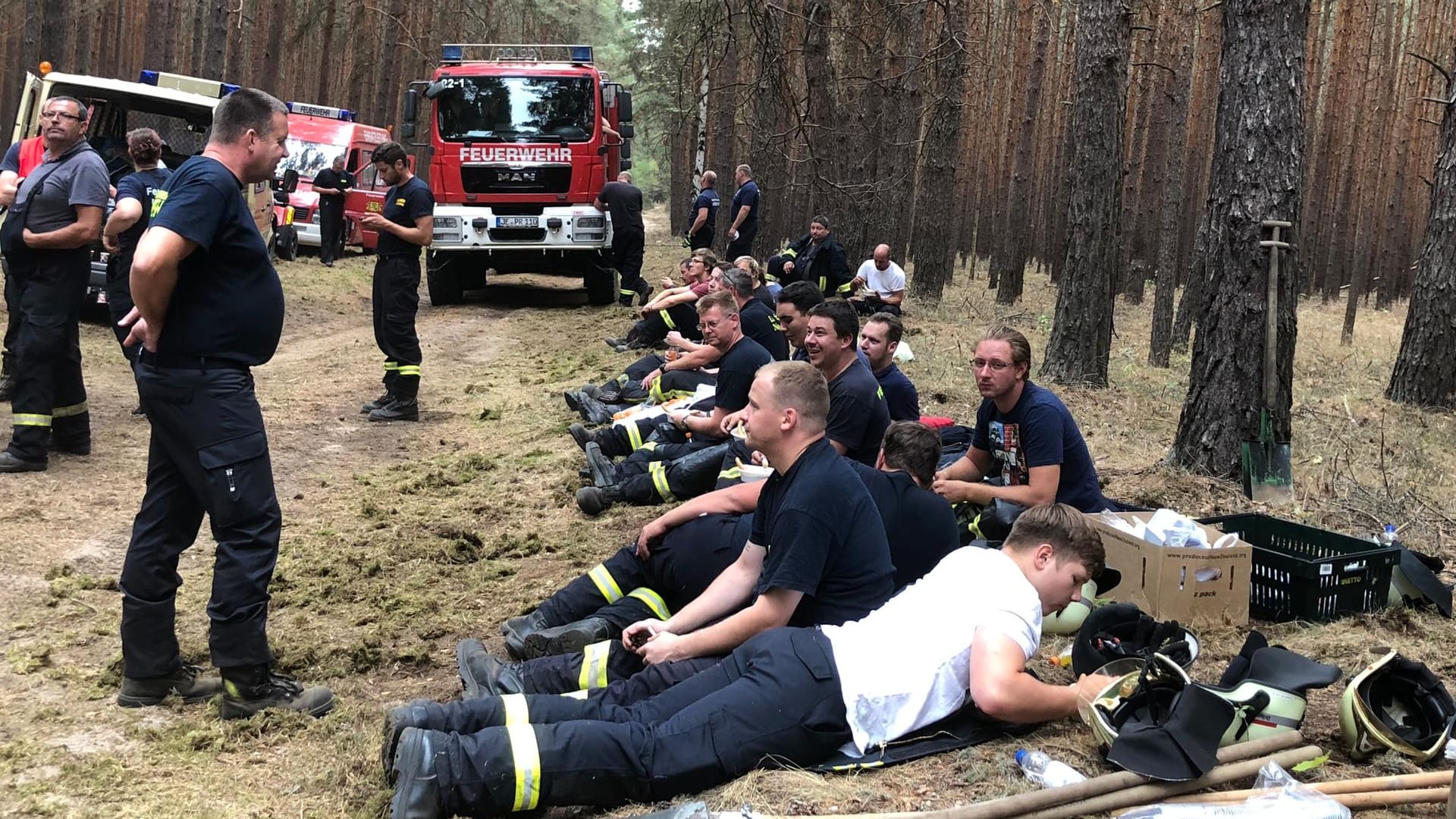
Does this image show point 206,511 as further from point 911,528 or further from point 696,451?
point 696,451

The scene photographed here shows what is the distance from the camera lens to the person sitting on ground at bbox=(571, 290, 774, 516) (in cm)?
652

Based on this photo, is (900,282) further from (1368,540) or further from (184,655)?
(184,655)

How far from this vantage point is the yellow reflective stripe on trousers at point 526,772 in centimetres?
311

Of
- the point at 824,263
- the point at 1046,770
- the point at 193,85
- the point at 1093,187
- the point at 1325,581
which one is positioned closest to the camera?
the point at 1046,770

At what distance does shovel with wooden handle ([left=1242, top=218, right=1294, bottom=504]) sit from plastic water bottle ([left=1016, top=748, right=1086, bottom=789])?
386 centimetres

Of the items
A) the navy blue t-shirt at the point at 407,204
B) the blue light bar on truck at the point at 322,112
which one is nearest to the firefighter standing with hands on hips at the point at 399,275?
the navy blue t-shirt at the point at 407,204

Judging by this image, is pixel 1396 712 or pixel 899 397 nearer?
pixel 1396 712

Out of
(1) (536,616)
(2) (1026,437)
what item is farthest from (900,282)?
(1) (536,616)

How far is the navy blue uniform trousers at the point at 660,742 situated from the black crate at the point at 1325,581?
98.2 inches

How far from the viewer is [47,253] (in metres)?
6.80

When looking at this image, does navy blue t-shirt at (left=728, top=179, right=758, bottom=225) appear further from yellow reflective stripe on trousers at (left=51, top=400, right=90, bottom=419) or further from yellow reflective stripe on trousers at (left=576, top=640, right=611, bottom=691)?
yellow reflective stripe on trousers at (left=576, top=640, right=611, bottom=691)

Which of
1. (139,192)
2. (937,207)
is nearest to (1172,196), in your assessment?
(937,207)

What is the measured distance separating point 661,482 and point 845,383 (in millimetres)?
1505

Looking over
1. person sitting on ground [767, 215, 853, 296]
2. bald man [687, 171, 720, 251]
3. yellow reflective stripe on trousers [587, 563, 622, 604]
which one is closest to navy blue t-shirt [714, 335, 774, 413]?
yellow reflective stripe on trousers [587, 563, 622, 604]
